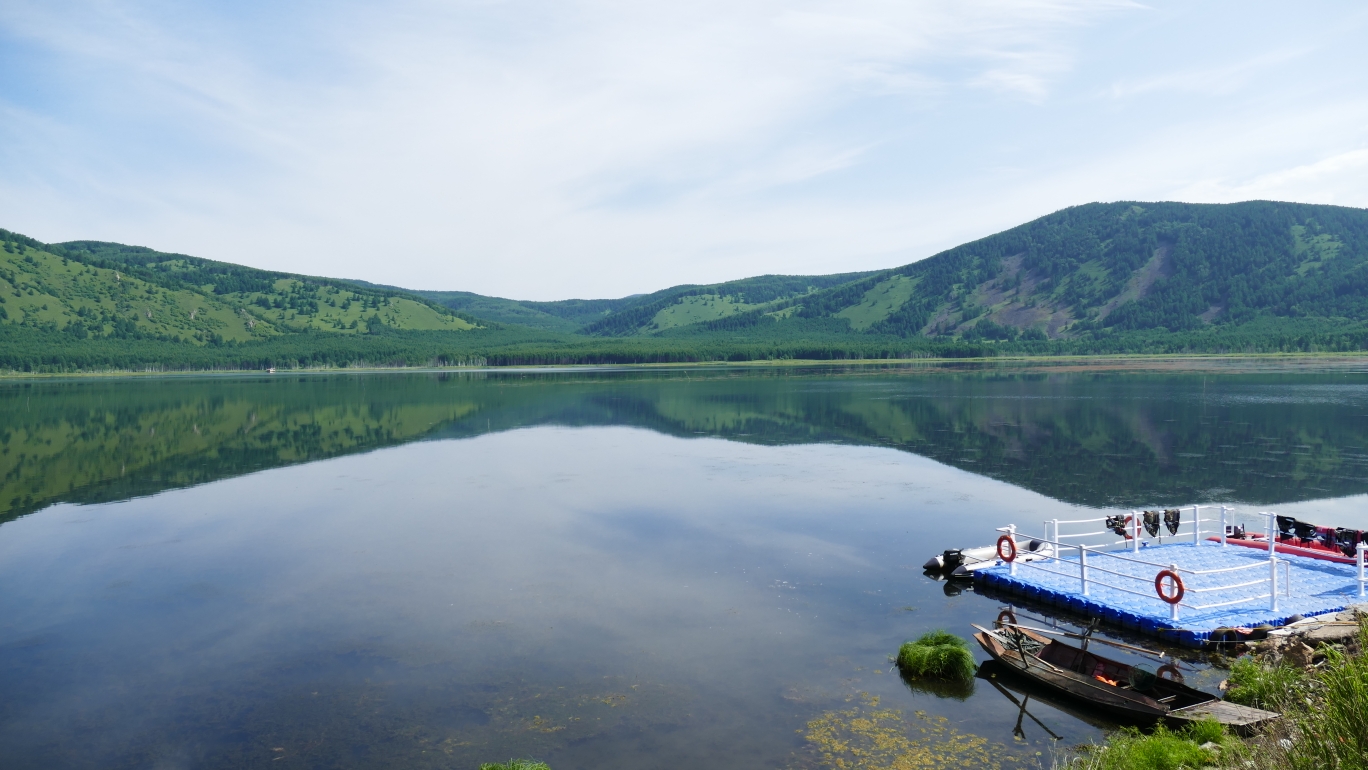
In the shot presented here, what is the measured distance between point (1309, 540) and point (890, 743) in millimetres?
18314

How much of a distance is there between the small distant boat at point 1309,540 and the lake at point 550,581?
254 inches

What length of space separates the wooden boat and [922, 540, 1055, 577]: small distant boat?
5.90 m

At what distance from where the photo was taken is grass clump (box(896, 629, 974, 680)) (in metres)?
16.8

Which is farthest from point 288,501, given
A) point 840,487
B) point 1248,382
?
point 1248,382

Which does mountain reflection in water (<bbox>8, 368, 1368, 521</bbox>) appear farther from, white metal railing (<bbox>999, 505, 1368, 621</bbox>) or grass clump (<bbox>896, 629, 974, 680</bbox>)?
grass clump (<bbox>896, 629, 974, 680</bbox>)

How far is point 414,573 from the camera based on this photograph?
25.2 m

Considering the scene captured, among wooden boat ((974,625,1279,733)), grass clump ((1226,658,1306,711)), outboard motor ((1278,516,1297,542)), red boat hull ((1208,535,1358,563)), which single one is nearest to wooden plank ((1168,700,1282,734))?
wooden boat ((974,625,1279,733))

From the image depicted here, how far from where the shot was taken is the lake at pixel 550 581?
1458 centimetres

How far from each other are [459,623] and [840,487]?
21836 mm

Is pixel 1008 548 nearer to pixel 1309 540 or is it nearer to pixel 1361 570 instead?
pixel 1361 570

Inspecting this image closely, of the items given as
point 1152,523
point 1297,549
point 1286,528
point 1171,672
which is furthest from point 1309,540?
point 1171,672

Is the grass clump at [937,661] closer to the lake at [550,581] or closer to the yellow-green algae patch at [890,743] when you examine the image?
the lake at [550,581]

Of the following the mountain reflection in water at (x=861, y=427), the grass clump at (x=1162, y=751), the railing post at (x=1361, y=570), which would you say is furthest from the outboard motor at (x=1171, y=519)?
the grass clump at (x=1162, y=751)

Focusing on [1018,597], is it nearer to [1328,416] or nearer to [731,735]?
[731,735]
